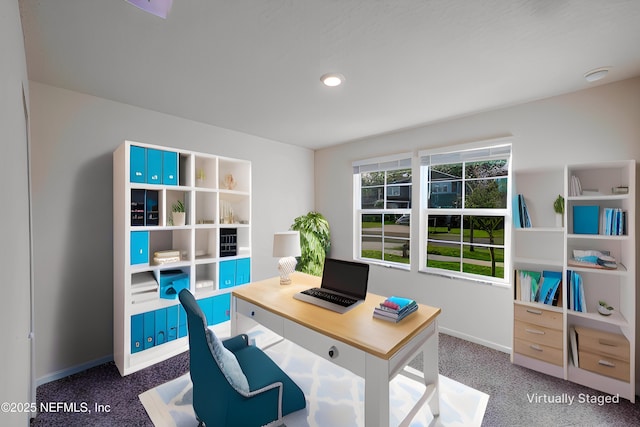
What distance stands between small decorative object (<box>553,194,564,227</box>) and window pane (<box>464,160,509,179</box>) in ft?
1.95

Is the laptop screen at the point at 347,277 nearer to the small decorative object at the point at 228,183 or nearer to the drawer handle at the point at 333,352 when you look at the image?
the drawer handle at the point at 333,352

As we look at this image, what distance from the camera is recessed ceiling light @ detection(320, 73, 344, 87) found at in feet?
6.95

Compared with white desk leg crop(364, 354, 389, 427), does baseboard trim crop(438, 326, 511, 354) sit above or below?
below

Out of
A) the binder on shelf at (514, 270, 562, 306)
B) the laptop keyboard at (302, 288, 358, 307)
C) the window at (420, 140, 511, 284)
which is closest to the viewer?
the laptop keyboard at (302, 288, 358, 307)

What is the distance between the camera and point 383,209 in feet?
13.1

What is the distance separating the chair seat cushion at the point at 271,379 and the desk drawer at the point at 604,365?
246 cm

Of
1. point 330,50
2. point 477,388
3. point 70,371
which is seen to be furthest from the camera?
point 70,371

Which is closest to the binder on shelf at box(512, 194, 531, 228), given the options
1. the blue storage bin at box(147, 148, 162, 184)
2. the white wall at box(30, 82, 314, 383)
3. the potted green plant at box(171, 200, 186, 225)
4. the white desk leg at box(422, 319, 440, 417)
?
the white desk leg at box(422, 319, 440, 417)

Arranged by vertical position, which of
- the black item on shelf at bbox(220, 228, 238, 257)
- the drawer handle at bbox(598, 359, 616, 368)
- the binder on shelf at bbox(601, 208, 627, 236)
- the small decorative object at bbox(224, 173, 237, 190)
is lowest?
the drawer handle at bbox(598, 359, 616, 368)

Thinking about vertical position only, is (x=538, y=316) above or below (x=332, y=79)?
below

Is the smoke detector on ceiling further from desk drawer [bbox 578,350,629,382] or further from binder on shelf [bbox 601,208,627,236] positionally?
desk drawer [bbox 578,350,629,382]

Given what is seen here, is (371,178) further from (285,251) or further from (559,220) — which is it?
(559,220)

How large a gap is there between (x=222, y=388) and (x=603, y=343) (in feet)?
9.90

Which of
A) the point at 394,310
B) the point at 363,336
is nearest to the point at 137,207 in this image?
the point at 363,336
